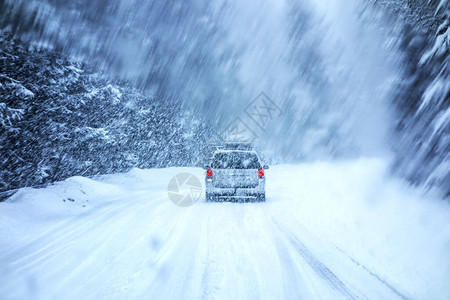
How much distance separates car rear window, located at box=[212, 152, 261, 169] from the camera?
34.8 ft

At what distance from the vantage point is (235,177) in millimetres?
10477

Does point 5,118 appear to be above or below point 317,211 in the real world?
Answer: below

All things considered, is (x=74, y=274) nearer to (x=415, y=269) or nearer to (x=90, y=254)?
(x=90, y=254)

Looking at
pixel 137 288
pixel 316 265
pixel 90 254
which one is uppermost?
pixel 316 265

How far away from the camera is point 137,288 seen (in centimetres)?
390

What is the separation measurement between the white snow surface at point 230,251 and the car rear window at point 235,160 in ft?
5.16

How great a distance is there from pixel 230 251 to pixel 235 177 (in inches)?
204

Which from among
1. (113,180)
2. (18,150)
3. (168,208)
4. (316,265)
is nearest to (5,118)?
(18,150)

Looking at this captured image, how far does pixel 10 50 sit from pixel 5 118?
10.7 ft
